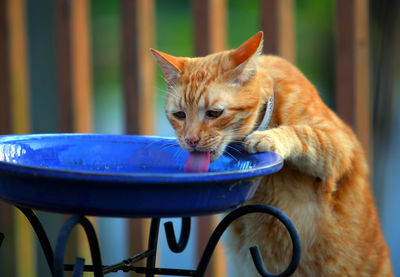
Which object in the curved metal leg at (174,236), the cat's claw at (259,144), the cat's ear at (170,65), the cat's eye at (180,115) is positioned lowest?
the curved metal leg at (174,236)

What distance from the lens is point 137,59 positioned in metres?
2.37

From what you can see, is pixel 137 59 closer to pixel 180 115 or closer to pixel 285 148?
pixel 180 115

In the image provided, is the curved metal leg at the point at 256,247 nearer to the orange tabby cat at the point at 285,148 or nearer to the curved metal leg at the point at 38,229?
the orange tabby cat at the point at 285,148

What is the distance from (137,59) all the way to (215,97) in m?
0.90

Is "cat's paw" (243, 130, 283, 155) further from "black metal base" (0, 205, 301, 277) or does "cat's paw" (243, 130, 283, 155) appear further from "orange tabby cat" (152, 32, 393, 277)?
"black metal base" (0, 205, 301, 277)

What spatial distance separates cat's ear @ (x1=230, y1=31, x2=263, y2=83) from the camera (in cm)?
156

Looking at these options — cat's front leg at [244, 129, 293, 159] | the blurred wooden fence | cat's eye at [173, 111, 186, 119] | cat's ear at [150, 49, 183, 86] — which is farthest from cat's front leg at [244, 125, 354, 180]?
the blurred wooden fence

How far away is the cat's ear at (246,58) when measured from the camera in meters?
1.56

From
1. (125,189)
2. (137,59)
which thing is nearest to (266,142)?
(125,189)

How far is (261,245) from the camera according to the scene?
1.79 meters

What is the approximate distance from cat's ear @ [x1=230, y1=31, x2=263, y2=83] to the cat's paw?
23 centimetres

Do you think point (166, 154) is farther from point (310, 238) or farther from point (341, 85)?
point (341, 85)

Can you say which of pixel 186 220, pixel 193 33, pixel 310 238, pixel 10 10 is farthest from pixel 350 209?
pixel 10 10

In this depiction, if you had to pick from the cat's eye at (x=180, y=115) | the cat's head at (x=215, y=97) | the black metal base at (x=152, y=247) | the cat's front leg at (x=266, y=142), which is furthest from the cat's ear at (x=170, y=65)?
the black metal base at (x=152, y=247)
